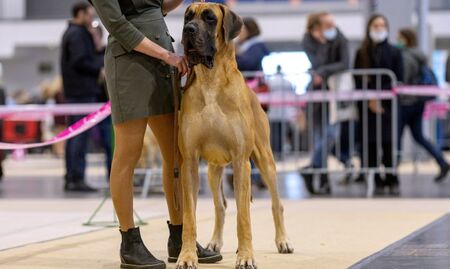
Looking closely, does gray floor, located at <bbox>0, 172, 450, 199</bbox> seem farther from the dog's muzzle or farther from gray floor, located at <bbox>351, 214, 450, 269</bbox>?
the dog's muzzle

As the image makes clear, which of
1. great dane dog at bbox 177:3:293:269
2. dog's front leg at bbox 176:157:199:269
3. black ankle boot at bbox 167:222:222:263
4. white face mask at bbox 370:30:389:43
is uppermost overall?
white face mask at bbox 370:30:389:43

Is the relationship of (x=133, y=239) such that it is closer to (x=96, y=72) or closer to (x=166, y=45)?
(x=166, y=45)

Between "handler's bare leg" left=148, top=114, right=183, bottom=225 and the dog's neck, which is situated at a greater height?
Result: the dog's neck

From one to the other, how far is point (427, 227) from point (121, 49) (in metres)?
3.07

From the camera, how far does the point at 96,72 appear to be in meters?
11.5

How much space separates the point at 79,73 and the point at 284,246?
20.3 feet

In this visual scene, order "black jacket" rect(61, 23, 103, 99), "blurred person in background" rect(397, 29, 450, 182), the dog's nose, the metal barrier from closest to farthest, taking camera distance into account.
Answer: the dog's nose
the metal barrier
"black jacket" rect(61, 23, 103, 99)
"blurred person in background" rect(397, 29, 450, 182)

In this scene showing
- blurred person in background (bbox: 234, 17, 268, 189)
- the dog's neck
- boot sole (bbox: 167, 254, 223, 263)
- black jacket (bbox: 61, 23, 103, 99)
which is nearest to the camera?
the dog's neck

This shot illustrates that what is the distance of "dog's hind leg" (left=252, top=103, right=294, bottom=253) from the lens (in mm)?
5832

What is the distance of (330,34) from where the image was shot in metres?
10.9

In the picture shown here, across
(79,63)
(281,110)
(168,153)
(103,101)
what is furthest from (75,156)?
(281,110)

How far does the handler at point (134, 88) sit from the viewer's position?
5.08 metres

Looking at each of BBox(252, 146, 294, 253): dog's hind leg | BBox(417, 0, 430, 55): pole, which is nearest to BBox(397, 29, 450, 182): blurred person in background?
BBox(417, 0, 430, 55): pole

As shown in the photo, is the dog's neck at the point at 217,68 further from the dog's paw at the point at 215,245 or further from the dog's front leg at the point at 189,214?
the dog's paw at the point at 215,245
